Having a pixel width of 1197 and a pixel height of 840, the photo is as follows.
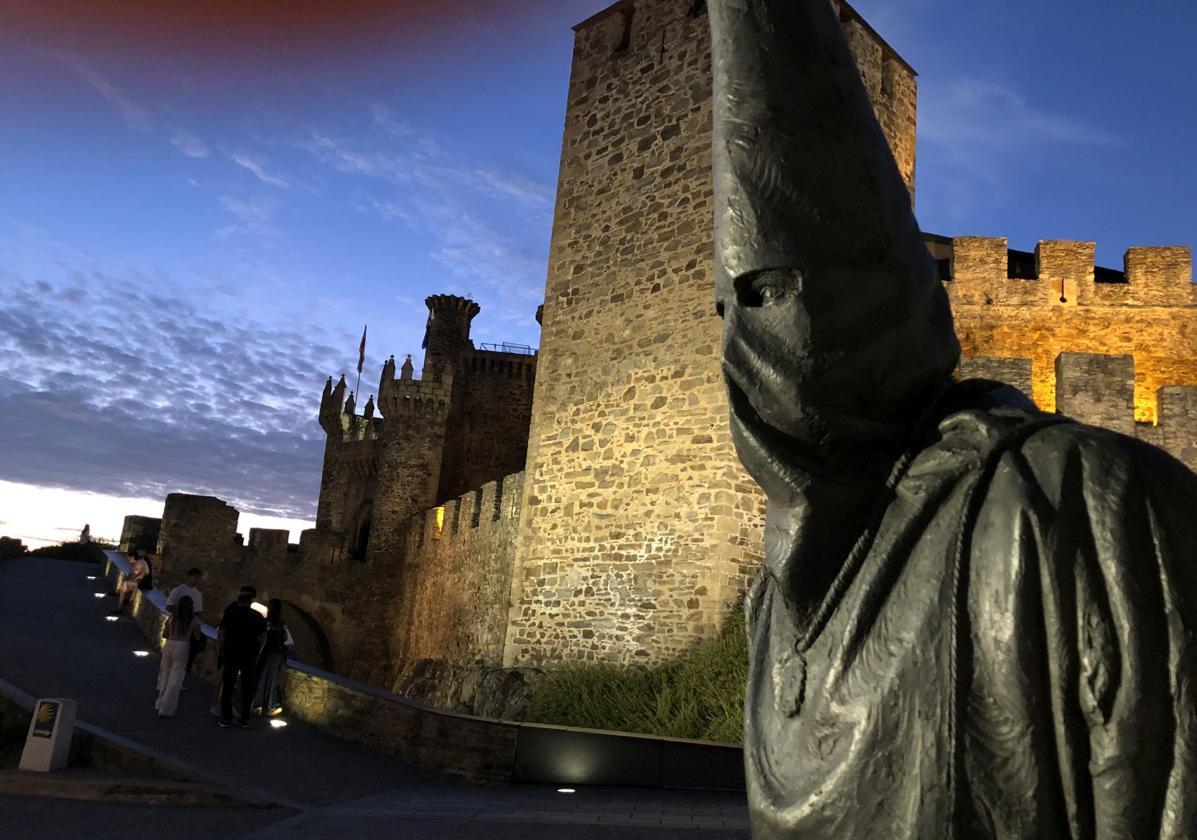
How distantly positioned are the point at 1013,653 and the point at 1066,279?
765 inches

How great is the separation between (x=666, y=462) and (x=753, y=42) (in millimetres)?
11062

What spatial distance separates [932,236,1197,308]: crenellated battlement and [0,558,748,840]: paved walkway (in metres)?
13.7

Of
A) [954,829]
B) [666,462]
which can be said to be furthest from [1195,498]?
[666,462]

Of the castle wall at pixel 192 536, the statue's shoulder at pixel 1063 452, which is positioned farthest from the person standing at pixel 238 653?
the castle wall at pixel 192 536

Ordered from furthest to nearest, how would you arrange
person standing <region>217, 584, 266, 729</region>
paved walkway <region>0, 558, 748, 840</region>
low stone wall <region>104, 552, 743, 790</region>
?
1. person standing <region>217, 584, 266, 729</region>
2. low stone wall <region>104, 552, 743, 790</region>
3. paved walkway <region>0, 558, 748, 840</region>

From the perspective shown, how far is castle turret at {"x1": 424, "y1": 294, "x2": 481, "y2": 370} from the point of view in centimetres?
3116

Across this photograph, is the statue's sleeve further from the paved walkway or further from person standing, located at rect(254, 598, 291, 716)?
person standing, located at rect(254, 598, 291, 716)

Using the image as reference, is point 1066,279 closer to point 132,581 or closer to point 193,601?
point 193,601

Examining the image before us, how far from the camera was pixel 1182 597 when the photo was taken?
1.04 metres

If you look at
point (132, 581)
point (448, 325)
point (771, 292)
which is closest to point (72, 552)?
point (132, 581)

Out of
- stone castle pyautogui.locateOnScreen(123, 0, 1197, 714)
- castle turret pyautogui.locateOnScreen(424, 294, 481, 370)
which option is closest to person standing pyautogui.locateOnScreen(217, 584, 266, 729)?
stone castle pyautogui.locateOnScreen(123, 0, 1197, 714)

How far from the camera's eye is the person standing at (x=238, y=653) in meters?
8.86

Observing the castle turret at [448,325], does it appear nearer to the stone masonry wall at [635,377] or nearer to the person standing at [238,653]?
the stone masonry wall at [635,377]

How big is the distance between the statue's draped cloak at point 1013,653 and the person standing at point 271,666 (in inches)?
358
